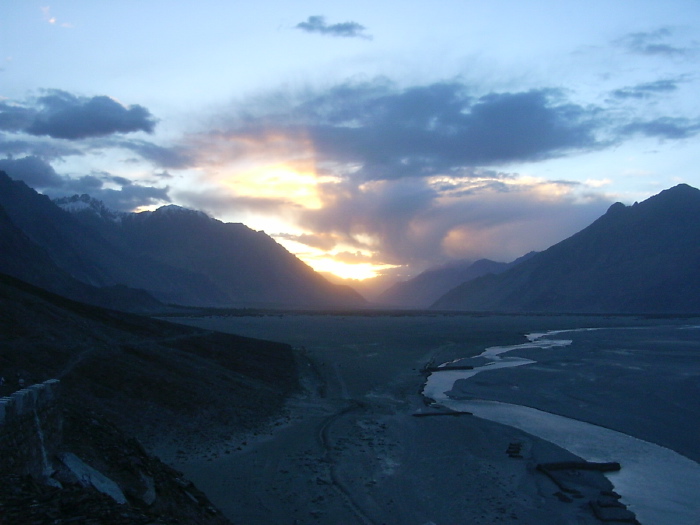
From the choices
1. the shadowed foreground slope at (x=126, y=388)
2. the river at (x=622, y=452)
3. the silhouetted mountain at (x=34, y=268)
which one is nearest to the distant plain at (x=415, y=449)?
the river at (x=622, y=452)

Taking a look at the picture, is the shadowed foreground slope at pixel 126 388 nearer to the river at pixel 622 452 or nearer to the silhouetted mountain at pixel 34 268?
the river at pixel 622 452

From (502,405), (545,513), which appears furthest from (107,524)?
(502,405)

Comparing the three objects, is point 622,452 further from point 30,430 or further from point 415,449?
point 30,430

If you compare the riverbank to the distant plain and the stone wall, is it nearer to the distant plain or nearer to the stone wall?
the distant plain

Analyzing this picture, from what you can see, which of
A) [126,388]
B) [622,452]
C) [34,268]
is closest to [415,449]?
[622,452]

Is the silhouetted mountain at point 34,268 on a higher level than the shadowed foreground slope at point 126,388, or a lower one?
higher

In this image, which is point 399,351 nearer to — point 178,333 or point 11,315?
point 178,333

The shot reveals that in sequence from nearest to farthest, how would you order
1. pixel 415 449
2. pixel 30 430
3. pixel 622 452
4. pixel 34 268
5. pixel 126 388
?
pixel 30 430
pixel 415 449
pixel 622 452
pixel 126 388
pixel 34 268
